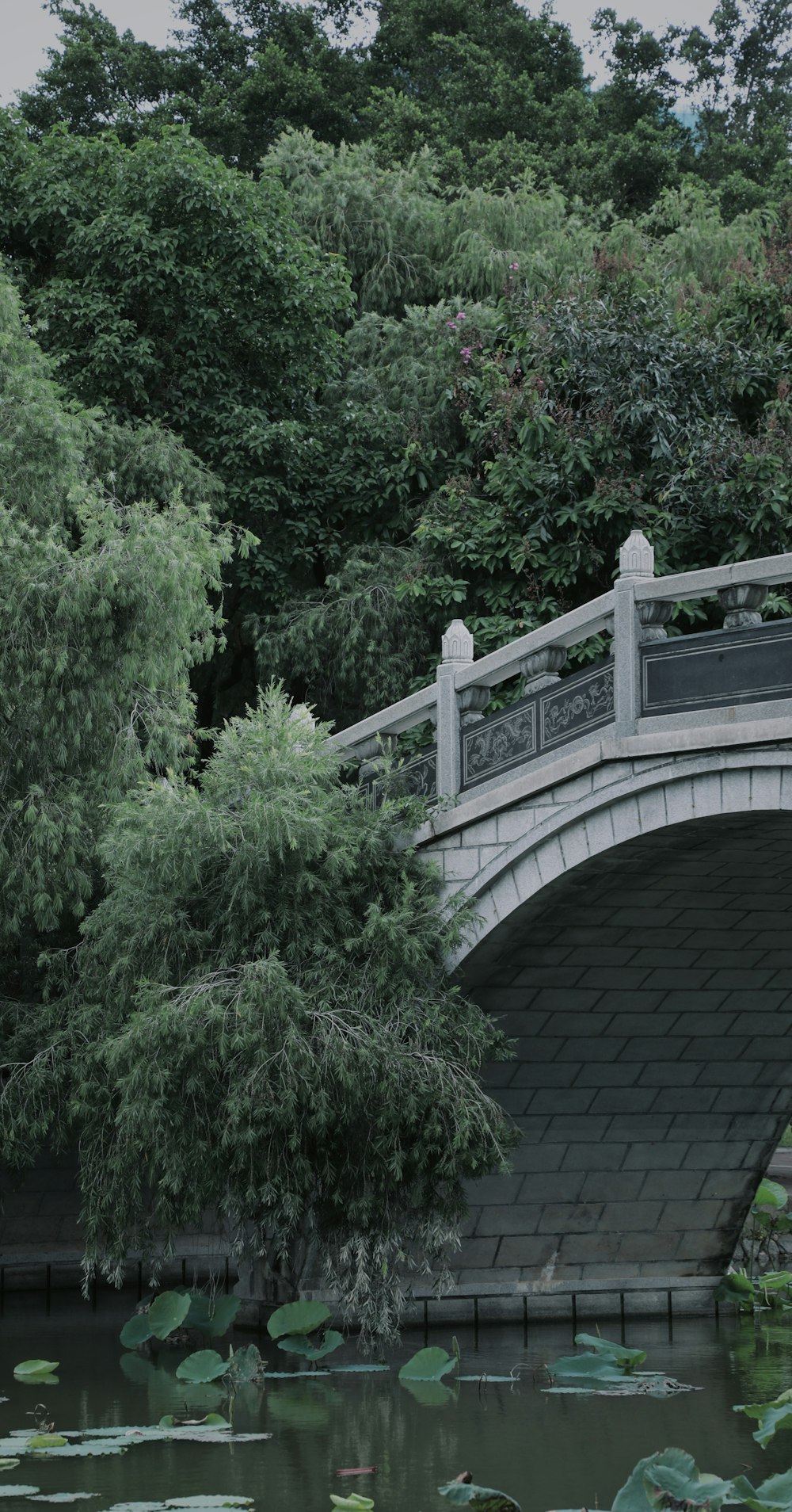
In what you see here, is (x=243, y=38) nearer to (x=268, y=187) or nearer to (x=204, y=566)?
(x=268, y=187)

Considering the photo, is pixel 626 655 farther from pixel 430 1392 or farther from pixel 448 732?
pixel 430 1392

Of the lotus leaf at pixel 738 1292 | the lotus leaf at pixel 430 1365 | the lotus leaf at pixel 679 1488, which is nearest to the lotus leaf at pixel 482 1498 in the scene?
the lotus leaf at pixel 679 1488

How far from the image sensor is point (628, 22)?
936 inches

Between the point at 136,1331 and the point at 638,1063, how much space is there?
3625mm

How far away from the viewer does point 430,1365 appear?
30.8 feet

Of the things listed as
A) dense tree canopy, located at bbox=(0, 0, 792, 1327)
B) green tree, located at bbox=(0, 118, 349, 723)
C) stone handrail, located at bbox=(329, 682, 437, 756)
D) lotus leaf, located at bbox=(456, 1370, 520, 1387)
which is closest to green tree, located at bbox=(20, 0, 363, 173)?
dense tree canopy, located at bbox=(0, 0, 792, 1327)

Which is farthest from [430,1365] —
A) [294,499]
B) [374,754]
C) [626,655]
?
[294,499]

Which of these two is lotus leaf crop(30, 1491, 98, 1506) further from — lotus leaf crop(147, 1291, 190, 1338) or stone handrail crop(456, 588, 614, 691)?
stone handrail crop(456, 588, 614, 691)

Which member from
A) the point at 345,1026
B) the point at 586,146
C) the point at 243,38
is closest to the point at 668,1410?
the point at 345,1026

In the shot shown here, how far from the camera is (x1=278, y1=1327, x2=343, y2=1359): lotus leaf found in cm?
1006

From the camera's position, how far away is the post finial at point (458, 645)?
10500 mm

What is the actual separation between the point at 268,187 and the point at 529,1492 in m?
11.8

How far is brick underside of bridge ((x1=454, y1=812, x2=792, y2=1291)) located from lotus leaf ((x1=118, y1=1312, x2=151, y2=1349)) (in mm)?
2295

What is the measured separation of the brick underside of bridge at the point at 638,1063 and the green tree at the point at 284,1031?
73 cm
